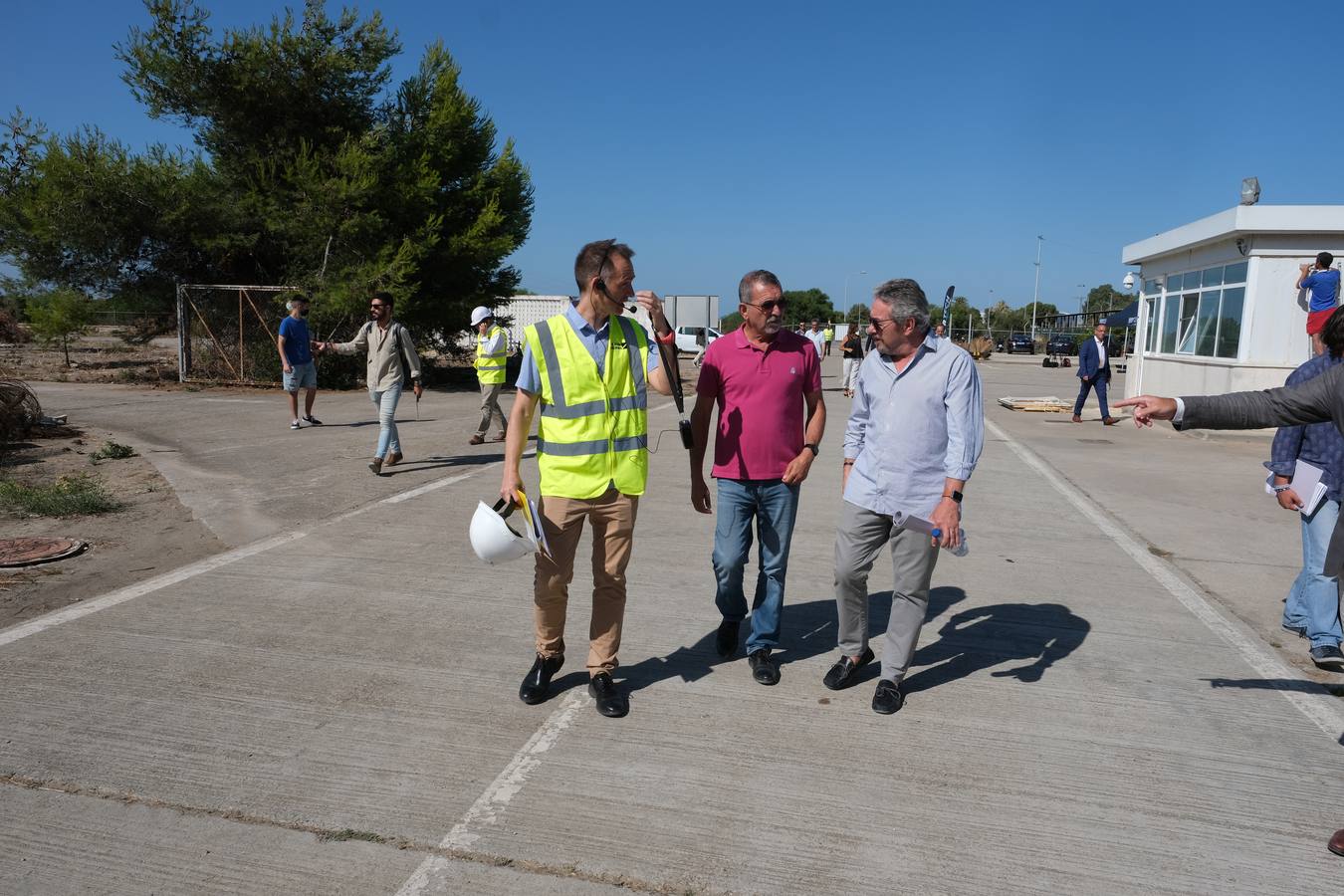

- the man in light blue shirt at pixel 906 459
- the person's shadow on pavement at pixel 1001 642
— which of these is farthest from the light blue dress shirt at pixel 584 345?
the person's shadow on pavement at pixel 1001 642

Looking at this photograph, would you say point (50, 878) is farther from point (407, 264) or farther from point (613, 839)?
point (407, 264)

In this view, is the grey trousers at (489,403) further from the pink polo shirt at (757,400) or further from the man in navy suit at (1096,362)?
the man in navy suit at (1096,362)

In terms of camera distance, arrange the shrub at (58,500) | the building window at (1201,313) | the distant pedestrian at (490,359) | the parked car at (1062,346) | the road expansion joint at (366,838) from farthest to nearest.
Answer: the parked car at (1062,346)
the building window at (1201,313)
the distant pedestrian at (490,359)
the shrub at (58,500)
the road expansion joint at (366,838)

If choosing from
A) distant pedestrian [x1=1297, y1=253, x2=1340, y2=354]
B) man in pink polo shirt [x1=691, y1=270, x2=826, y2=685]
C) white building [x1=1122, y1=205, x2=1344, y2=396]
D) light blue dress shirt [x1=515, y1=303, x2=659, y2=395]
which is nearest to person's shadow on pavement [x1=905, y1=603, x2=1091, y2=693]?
man in pink polo shirt [x1=691, y1=270, x2=826, y2=685]

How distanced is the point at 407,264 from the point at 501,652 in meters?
16.9

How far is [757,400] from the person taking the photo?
14.2 feet

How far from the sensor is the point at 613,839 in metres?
3.03

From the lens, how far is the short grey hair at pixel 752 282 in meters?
4.27

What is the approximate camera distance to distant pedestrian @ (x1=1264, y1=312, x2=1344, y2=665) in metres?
4.69

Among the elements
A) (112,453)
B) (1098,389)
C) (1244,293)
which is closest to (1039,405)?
(1098,389)

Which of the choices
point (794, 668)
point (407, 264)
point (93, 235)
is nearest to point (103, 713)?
point (794, 668)

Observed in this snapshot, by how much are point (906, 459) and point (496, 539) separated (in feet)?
5.82

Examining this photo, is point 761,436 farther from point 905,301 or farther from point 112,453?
point 112,453

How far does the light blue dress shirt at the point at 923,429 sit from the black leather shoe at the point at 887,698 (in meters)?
0.78
